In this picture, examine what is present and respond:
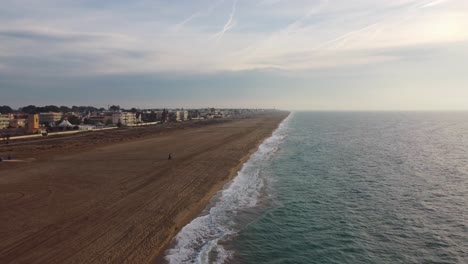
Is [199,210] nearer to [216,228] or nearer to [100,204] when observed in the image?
[216,228]

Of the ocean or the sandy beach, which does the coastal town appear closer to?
the sandy beach

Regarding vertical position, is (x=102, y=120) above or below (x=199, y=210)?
above

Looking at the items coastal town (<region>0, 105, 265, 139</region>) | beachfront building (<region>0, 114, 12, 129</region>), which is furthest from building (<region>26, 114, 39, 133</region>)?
beachfront building (<region>0, 114, 12, 129</region>)

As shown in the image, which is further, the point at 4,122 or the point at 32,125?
the point at 4,122

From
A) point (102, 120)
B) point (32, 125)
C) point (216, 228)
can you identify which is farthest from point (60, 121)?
point (216, 228)

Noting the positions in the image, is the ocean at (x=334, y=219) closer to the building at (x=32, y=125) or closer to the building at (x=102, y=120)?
the building at (x=32, y=125)

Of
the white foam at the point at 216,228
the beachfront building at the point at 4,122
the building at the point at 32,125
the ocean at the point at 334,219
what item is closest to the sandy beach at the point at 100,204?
the white foam at the point at 216,228

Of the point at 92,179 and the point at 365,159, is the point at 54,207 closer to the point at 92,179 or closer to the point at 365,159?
the point at 92,179
